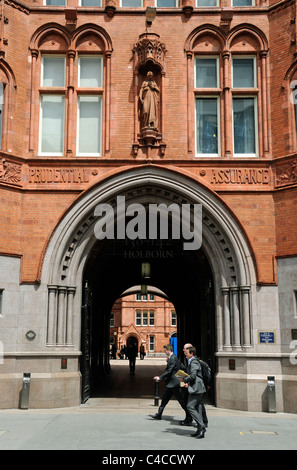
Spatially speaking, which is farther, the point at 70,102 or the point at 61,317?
the point at 70,102

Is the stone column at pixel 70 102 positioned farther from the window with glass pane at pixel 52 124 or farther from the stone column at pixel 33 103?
the stone column at pixel 33 103

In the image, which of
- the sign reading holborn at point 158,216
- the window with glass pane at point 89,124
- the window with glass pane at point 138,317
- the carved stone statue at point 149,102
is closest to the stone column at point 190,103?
the carved stone statue at point 149,102

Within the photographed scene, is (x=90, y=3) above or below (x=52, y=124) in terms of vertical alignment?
above

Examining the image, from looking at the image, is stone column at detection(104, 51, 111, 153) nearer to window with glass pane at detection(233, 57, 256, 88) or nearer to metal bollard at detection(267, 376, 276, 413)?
window with glass pane at detection(233, 57, 256, 88)

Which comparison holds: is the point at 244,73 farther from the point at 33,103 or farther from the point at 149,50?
the point at 33,103

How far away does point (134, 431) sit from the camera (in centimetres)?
989

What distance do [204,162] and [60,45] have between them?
536 cm

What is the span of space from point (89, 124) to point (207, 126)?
3383 millimetres

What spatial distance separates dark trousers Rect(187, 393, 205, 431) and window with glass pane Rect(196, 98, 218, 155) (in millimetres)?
7533

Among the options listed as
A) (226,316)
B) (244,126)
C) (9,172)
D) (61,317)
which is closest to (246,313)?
(226,316)

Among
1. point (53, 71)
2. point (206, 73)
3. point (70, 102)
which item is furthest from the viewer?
point (206, 73)

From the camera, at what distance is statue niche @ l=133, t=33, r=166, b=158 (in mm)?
14727
